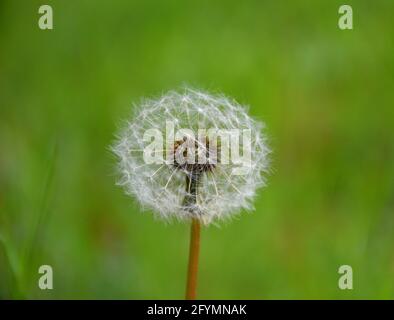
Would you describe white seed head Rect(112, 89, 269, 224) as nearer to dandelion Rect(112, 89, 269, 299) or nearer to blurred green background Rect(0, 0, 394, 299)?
dandelion Rect(112, 89, 269, 299)

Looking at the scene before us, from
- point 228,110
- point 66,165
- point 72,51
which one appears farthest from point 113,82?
point 228,110

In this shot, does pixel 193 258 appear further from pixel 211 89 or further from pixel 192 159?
pixel 211 89

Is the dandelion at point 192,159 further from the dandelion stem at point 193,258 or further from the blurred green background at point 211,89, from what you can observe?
the blurred green background at point 211,89

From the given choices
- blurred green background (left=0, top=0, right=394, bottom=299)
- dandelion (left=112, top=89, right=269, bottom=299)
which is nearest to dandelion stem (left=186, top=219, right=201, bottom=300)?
dandelion (left=112, top=89, right=269, bottom=299)

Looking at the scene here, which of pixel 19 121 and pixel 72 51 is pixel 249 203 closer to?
pixel 19 121

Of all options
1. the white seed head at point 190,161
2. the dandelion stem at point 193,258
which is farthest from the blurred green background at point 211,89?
the dandelion stem at point 193,258

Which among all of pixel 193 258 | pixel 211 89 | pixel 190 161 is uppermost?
pixel 211 89

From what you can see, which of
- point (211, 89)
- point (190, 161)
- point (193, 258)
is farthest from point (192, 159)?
point (211, 89)
